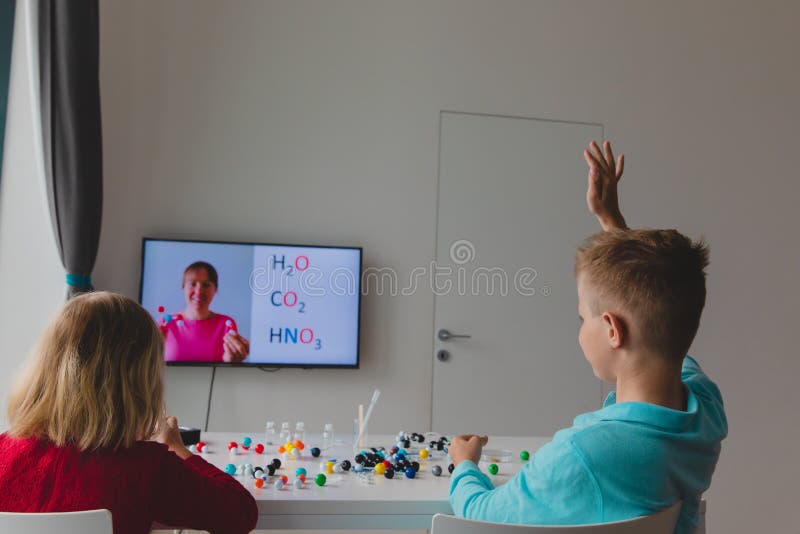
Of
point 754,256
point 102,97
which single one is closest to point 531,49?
point 754,256

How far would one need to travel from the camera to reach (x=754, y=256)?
4234 mm

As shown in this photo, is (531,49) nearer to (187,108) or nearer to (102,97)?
(187,108)

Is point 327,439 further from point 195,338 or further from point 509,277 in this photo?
point 509,277

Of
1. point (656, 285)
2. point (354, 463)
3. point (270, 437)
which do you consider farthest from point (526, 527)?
point (270, 437)

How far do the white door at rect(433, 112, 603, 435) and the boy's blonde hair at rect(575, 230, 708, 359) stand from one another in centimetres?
256

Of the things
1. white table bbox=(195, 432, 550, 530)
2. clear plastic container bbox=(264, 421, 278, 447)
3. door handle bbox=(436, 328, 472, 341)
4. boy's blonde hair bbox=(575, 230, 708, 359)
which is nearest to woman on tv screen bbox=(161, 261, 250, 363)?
door handle bbox=(436, 328, 472, 341)

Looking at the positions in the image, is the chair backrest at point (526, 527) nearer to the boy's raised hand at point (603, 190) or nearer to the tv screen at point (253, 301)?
the boy's raised hand at point (603, 190)

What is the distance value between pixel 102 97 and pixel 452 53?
1820 mm

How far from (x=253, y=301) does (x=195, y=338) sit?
325 millimetres

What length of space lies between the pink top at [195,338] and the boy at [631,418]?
7.48 ft

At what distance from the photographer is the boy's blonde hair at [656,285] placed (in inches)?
48.3

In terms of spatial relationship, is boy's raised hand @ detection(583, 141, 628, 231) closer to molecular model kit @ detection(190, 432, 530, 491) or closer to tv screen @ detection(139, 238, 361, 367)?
molecular model kit @ detection(190, 432, 530, 491)

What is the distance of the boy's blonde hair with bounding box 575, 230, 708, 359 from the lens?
4.02ft

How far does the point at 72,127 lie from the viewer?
2908 millimetres
